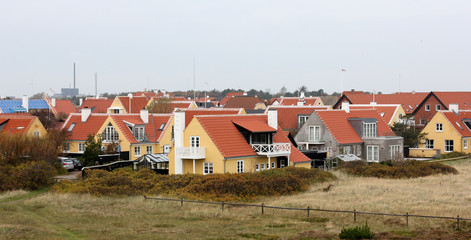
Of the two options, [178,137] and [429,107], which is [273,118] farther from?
[429,107]

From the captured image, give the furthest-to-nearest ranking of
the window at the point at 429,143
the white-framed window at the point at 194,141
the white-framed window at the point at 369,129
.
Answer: the window at the point at 429,143, the white-framed window at the point at 369,129, the white-framed window at the point at 194,141

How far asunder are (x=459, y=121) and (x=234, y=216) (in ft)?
154

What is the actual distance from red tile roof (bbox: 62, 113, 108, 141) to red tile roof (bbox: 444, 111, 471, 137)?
117 ft

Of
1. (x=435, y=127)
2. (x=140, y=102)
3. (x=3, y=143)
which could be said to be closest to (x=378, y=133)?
(x=435, y=127)

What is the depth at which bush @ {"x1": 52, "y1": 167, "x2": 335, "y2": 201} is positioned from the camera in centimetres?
3862

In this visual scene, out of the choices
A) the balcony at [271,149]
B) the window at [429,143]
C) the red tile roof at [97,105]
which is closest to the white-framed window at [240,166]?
the balcony at [271,149]

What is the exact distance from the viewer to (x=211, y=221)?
30.9 m

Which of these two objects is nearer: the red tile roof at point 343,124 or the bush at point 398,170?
the bush at point 398,170

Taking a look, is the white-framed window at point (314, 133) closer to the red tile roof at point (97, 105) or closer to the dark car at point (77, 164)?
the dark car at point (77, 164)

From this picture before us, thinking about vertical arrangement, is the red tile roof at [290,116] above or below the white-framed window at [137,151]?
above

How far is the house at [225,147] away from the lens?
4588cm

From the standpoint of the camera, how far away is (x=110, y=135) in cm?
6078

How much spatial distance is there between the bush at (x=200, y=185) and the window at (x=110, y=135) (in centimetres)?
1715

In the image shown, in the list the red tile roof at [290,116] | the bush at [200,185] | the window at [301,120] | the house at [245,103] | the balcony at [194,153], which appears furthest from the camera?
Answer: the house at [245,103]
